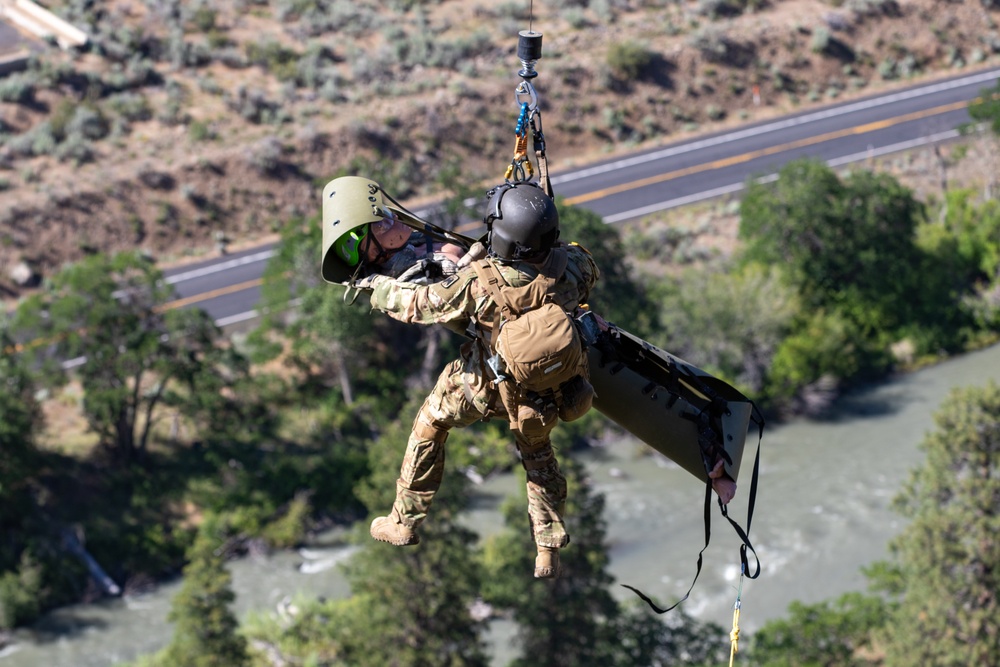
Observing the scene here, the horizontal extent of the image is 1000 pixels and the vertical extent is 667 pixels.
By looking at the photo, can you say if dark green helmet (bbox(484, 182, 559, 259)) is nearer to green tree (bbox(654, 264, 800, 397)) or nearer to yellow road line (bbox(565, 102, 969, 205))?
green tree (bbox(654, 264, 800, 397))

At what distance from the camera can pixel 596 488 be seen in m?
33.4

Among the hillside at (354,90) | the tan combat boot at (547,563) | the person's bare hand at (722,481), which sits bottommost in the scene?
the hillside at (354,90)

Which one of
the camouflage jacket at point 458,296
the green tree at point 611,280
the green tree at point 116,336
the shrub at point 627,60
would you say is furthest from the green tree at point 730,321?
the camouflage jacket at point 458,296

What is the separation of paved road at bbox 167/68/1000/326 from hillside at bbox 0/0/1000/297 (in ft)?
3.61

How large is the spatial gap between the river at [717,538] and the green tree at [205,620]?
6.61 m

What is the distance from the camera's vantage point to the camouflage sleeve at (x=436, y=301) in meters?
8.93

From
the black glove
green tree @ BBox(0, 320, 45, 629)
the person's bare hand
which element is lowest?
green tree @ BBox(0, 320, 45, 629)

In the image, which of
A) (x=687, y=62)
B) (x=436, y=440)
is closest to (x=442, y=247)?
(x=436, y=440)

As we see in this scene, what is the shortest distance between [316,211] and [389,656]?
756 inches

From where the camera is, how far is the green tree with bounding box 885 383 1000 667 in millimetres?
24078

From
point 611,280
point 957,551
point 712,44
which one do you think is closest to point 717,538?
point 611,280

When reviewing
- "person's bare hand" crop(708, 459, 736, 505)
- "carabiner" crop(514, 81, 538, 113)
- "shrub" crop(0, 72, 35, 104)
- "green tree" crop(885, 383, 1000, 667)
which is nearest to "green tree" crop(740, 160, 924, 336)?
"green tree" crop(885, 383, 1000, 667)

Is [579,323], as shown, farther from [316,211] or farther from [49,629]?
[316,211]

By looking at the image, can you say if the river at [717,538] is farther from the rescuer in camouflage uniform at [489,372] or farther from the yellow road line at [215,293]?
the rescuer in camouflage uniform at [489,372]
